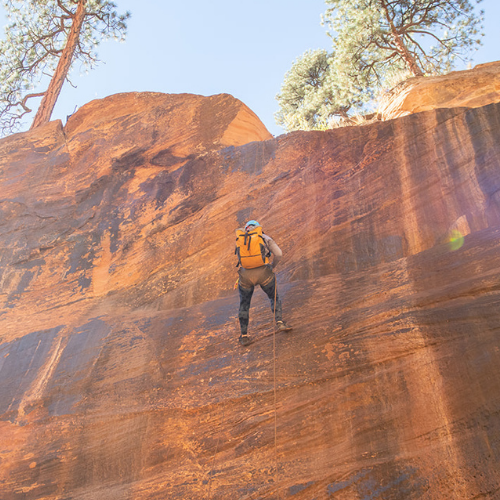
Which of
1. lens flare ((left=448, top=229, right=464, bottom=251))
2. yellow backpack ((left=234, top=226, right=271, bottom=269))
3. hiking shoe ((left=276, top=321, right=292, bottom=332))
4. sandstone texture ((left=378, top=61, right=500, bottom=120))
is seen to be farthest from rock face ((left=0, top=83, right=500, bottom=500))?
sandstone texture ((left=378, top=61, right=500, bottom=120))

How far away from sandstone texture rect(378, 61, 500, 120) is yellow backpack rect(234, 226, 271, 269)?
271 inches

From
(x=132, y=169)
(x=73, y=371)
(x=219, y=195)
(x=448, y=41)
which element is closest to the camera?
(x=73, y=371)

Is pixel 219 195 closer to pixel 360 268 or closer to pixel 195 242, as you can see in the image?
pixel 195 242

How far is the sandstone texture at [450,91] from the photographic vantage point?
11.0 meters

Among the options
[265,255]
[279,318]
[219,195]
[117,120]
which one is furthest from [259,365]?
[117,120]

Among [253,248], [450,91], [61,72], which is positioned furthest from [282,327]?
[61,72]

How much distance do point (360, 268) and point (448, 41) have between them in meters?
13.5

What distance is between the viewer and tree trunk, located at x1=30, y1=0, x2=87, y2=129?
54.0ft

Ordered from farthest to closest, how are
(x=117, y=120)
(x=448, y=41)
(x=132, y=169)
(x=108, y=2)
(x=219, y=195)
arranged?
1. (x=108, y=2)
2. (x=448, y=41)
3. (x=117, y=120)
4. (x=132, y=169)
5. (x=219, y=195)

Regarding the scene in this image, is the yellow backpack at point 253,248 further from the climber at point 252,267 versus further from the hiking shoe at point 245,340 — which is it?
the hiking shoe at point 245,340

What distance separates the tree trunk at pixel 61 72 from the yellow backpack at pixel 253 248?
12.0 meters

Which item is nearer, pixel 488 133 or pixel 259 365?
pixel 259 365

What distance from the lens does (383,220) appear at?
27.1 ft

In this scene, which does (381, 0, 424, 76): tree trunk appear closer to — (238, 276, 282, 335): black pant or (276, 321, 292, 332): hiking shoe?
(238, 276, 282, 335): black pant
